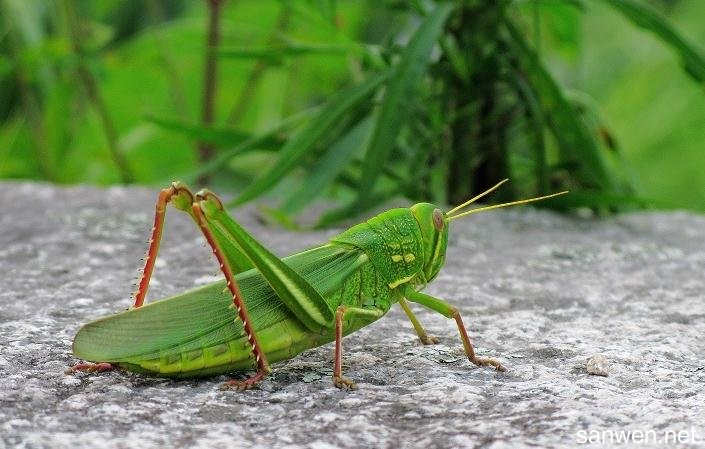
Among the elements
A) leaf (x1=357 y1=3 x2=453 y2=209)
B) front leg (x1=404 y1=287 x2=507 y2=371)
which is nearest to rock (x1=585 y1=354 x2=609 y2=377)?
front leg (x1=404 y1=287 x2=507 y2=371)

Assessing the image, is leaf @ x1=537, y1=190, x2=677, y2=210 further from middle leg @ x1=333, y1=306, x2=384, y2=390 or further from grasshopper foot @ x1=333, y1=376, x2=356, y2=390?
grasshopper foot @ x1=333, y1=376, x2=356, y2=390

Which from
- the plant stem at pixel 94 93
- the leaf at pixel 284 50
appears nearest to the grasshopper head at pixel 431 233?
the leaf at pixel 284 50

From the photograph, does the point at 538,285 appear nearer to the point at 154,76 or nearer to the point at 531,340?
the point at 531,340

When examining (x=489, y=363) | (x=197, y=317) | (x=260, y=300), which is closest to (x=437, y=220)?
(x=489, y=363)

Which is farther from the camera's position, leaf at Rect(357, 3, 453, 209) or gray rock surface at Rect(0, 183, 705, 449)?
leaf at Rect(357, 3, 453, 209)

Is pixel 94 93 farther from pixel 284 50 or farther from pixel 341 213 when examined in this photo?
pixel 341 213
